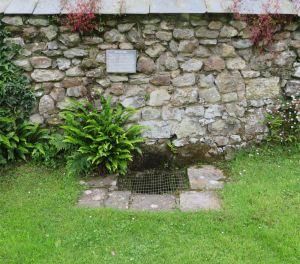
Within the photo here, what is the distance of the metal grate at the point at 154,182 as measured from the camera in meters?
5.35

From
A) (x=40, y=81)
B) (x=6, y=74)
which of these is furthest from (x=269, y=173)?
(x=6, y=74)

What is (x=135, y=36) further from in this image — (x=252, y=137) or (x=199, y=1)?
(x=252, y=137)

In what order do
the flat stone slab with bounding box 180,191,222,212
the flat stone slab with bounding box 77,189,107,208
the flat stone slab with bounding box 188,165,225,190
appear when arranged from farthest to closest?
the flat stone slab with bounding box 188,165,225,190 < the flat stone slab with bounding box 77,189,107,208 < the flat stone slab with bounding box 180,191,222,212

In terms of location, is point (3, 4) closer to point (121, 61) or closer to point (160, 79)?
point (121, 61)

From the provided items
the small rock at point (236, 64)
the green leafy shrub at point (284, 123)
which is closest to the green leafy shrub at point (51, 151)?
the small rock at point (236, 64)

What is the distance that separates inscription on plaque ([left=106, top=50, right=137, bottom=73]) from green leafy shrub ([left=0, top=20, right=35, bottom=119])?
117 centimetres

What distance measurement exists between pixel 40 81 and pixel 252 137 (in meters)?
3.09

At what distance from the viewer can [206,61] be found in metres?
5.78

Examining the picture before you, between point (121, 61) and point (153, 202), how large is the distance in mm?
1954

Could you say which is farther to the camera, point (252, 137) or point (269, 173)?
point (252, 137)

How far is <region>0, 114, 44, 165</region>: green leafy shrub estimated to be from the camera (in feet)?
18.4

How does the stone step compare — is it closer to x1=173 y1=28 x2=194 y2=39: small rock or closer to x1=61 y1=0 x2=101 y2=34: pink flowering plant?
x1=173 y1=28 x2=194 y2=39: small rock

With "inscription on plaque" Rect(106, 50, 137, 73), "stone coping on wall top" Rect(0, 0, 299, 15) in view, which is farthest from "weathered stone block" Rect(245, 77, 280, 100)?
"inscription on plaque" Rect(106, 50, 137, 73)

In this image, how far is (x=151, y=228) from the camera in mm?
4395
